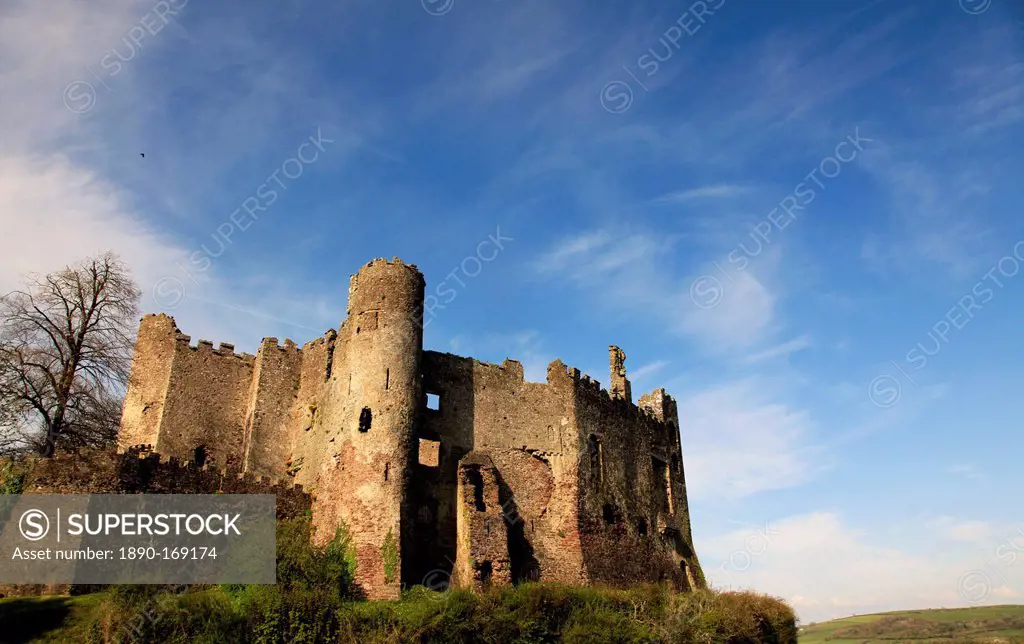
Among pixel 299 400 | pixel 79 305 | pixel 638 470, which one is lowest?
pixel 638 470

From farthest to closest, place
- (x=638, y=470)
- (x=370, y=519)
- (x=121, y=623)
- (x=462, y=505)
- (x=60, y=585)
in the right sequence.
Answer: (x=638, y=470), (x=462, y=505), (x=370, y=519), (x=60, y=585), (x=121, y=623)

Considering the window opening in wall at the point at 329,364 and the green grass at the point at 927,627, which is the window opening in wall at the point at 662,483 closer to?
the window opening in wall at the point at 329,364

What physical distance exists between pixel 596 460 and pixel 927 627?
67.4m

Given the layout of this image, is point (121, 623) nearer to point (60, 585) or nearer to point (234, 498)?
point (60, 585)

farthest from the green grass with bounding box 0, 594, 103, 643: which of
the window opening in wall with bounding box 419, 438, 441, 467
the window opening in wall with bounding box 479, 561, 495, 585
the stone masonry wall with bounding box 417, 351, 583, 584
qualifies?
the window opening in wall with bounding box 419, 438, 441, 467

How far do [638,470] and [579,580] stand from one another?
778 cm

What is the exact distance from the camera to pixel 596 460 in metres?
33.3

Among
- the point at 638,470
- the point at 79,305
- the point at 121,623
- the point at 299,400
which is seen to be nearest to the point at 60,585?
the point at 121,623

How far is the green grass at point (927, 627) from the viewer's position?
2917 inches

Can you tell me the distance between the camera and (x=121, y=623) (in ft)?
62.0

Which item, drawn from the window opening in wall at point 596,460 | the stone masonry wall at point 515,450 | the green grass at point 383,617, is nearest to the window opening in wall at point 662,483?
the window opening in wall at point 596,460

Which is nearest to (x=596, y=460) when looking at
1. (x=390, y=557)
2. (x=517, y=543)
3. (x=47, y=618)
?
(x=517, y=543)

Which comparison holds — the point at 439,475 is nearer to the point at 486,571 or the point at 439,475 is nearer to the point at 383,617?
the point at 486,571

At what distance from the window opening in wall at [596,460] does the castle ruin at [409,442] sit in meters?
0.11
